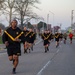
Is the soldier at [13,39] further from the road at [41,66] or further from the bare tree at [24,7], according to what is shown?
the bare tree at [24,7]

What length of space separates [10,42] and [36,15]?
50.5m

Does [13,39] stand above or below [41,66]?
above

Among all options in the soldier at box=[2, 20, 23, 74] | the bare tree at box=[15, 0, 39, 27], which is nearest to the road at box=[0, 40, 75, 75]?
the soldier at box=[2, 20, 23, 74]

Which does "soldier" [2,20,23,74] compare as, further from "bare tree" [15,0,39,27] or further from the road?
"bare tree" [15,0,39,27]

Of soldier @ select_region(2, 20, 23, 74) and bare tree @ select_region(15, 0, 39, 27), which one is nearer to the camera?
soldier @ select_region(2, 20, 23, 74)

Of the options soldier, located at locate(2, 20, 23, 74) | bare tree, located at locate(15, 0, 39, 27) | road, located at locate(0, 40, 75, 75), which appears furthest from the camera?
bare tree, located at locate(15, 0, 39, 27)

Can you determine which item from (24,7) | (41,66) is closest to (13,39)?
(41,66)

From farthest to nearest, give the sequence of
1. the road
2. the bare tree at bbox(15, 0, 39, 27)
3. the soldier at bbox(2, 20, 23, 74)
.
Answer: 1. the bare tree at bbox(15, 0, 39, 27)
2. the road
3. the soldier at bbox(2, 20, 23, 74)

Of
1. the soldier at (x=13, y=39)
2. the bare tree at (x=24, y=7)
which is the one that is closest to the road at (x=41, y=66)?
the soldier at (x=13, y=39)

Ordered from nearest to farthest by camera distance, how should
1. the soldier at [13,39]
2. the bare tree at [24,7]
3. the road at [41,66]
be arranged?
the soldier at [13,39]
the road at [41,66]
the bare tree at [24,7]

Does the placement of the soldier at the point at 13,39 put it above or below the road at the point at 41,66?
above

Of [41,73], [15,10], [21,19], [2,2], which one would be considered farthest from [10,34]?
[21,19]

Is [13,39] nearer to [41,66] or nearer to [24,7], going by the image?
[41,66]

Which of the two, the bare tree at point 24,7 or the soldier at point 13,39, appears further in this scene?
the bare tree at point 24,7
